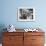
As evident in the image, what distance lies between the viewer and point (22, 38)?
11.7 feet

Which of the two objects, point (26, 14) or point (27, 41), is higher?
point (26, 14)

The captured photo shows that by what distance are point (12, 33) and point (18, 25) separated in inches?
23.2

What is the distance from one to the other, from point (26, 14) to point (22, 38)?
87 cm

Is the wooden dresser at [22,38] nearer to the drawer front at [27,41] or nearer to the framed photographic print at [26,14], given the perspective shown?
the drawer front at [27,41]

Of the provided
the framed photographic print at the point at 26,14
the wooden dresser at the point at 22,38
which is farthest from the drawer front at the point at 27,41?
the framed photographic print at the point at 26,14

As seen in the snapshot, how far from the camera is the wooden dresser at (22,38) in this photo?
355cm

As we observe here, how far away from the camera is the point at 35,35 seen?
140 inches

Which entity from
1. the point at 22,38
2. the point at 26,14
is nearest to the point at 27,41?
the point at 22,38

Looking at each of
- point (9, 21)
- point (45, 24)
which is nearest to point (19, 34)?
point (9, 21)

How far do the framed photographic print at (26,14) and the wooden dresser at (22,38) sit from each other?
65cm

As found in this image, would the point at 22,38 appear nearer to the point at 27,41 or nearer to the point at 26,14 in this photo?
the point at 27,41

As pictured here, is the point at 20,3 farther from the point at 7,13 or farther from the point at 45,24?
the point at 45,24

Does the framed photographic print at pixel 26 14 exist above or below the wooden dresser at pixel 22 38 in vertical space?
above

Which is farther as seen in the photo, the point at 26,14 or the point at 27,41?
the point at 26,14
